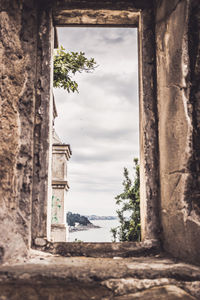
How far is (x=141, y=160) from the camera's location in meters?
1.78

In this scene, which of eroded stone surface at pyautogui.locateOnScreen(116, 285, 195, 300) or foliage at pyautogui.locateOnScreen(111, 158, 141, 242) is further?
foliage at pyautogui.locateOnScreen(111, 158, 141, 242)

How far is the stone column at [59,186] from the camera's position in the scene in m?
6.88

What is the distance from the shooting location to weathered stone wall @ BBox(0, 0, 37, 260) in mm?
1406

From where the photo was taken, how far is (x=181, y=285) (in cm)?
121

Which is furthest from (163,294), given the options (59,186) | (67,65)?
(59,186)

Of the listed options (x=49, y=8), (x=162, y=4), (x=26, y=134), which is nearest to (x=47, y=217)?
(x=26, y=134)

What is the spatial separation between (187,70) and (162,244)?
994 millimetres

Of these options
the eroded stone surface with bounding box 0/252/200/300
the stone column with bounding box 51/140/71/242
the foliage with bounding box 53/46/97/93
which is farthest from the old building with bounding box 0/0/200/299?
the stone column with bounding box 51/140/71/242

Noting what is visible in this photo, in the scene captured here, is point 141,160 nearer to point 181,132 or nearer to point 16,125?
point 181,132

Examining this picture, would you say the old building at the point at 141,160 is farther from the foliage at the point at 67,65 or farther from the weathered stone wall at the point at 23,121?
the foliage at the point at 67,65

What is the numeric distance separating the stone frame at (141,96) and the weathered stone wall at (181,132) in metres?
0.09

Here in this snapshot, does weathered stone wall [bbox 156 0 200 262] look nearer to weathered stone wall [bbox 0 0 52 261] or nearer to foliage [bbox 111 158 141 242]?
weathered stone wall [bbox 0 0 52 261]

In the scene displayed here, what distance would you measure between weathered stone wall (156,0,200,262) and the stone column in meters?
5.58

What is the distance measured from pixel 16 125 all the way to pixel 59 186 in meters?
5.83
